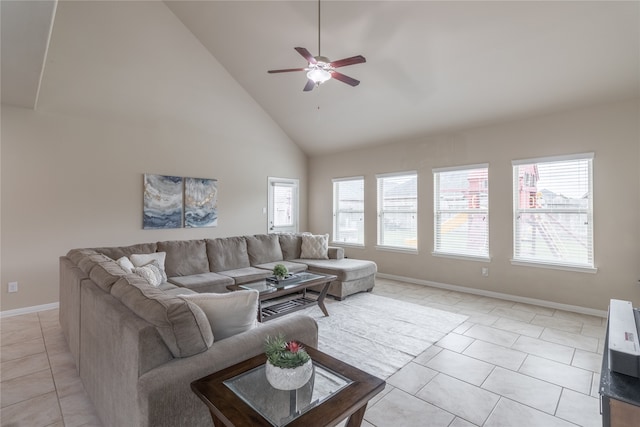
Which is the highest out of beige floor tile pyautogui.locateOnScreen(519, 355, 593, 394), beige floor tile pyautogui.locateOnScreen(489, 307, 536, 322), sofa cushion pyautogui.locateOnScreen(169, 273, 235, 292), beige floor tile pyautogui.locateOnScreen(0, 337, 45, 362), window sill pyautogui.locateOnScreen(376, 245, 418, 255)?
window sill pyautogui.locateOnScreen(376, 245, 418, 255)

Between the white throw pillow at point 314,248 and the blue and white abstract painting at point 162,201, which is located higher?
the blue and white abstract painting at point 162,201

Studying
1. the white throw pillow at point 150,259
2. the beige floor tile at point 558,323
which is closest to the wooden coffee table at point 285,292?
the white throw pillow at point 150,259

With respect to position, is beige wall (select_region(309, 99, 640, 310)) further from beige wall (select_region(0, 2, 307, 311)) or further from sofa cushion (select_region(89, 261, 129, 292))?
sofa cushion (select_region(89, 261, 129, 292))

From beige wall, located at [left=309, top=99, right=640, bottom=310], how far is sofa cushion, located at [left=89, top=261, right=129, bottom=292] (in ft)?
15.6

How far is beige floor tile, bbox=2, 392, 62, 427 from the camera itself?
192 cm

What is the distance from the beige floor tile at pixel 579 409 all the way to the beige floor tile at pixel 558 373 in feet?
0.35

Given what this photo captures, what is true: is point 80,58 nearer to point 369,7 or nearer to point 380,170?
point 369,7

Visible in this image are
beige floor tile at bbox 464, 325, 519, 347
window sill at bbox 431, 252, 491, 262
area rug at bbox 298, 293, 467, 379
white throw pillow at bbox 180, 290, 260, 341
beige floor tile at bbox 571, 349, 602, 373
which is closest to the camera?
white throw pillow at bbox 180, 290, 260, 341

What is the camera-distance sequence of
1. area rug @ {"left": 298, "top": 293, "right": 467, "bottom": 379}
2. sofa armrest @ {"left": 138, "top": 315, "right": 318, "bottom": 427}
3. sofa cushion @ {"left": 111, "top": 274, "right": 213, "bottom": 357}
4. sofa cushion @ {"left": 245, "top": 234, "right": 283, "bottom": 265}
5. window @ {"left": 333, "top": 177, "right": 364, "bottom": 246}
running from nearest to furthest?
sofa armrest @ {"left": 138, "top": 315, "right": 318, "bottom": 427} < sofa cushion @ {"left": 111, "top": 274, "right": 213, "bottom": 357} < area rug @ {"left": 298, "top": 293, "right": 467, "bottom": 379} < sofa cushion @ {"left": 245, "top": 234, "right": 283, "bottom": 265} < window @ {"left": 333, "top": 177, "right": 364, "bottom": 246}

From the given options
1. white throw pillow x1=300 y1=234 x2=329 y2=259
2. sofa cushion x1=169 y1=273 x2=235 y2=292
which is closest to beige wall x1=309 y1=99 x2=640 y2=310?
white throw pillow x1=300 y1=234 x2=329 y2=259

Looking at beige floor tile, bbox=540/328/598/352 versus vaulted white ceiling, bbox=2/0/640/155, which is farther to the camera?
vaulted white ceiling, bbox=2/0/640/155

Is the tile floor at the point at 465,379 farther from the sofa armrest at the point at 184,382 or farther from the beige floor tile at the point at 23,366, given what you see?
the sofa armrest at the point at 184,382

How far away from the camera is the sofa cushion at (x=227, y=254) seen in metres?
4.42

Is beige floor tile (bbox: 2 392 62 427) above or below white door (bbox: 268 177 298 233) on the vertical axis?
Result: below
